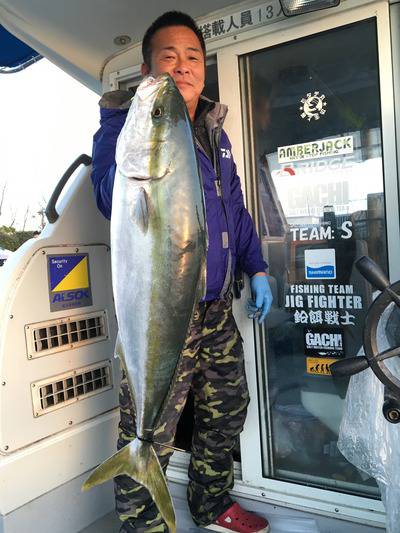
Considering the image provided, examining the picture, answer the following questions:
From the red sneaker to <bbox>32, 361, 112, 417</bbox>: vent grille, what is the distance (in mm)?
915

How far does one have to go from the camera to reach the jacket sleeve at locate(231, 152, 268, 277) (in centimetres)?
232

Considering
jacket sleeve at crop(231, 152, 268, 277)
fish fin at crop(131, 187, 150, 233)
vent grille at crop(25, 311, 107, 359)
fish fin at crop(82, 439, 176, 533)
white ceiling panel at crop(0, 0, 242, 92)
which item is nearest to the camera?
fish fin at crop(131, 187, 150, 233)

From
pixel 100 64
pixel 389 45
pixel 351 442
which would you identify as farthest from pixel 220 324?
pixel 100 64

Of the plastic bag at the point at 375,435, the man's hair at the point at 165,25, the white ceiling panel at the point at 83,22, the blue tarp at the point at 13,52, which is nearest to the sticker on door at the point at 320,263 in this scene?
the plastic bag at the point at 375,435

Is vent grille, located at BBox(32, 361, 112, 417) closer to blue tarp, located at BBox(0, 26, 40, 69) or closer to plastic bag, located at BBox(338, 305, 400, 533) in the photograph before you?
plastic bag, located at BBox(338, 305, 400, 533)

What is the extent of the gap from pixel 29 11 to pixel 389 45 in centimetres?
190

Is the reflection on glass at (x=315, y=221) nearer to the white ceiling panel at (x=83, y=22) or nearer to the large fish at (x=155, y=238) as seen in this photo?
the white ceiling panel at (x=83, y=22)

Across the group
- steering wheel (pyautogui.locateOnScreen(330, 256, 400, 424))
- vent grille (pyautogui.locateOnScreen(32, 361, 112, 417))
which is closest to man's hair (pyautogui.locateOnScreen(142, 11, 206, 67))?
steering wheel (pyautogui.locateOnScreen(330, 256, 400, 424))

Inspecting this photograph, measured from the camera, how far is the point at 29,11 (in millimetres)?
2508

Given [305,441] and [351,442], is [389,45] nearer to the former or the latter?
[351,442]

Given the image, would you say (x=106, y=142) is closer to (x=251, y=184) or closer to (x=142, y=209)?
(x=142, y=209)

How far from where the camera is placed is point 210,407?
2252 millimetres

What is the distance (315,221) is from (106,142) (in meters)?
1.16

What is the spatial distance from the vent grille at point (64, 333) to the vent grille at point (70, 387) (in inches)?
5.8
